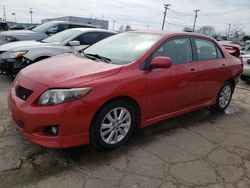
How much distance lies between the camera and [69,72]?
125 inches

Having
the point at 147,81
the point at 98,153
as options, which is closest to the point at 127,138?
the point at 98,153

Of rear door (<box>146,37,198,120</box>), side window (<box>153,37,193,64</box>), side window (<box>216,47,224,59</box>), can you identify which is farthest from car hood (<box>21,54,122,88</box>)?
side window (<box>216,47,224,59</box>)

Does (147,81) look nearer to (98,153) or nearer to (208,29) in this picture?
(98,153)

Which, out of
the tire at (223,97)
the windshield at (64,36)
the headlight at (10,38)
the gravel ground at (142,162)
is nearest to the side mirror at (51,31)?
the headlight at (10,38)

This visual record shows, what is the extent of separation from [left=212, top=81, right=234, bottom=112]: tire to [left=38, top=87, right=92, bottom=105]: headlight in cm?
325

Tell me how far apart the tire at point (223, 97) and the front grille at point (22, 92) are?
3.60m

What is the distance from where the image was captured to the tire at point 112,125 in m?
3.14

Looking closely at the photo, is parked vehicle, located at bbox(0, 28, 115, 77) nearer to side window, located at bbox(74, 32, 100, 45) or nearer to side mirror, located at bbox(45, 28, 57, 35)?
side window, located at bbox(74, 32, 100, 45)

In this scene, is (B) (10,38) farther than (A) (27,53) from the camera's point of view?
Yes

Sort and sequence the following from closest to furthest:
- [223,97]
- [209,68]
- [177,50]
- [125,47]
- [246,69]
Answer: [125,47] → [177,50] → [209,68] → [223,97] → [246,69]

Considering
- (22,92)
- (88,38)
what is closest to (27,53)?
(88,38)

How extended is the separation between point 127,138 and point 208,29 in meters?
71.0

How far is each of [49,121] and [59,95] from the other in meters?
0.30

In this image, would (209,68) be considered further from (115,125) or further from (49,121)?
(49,121)
